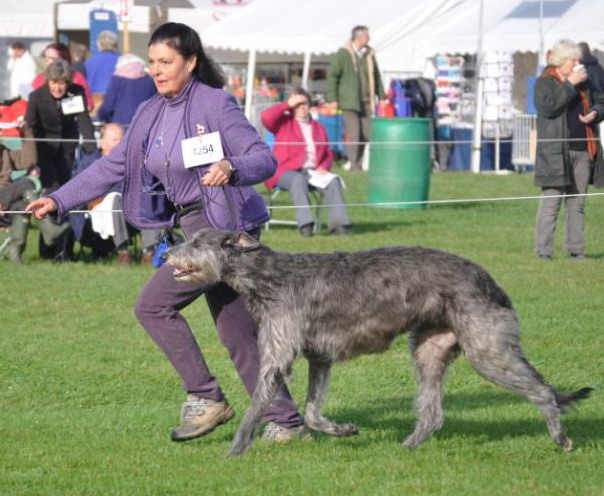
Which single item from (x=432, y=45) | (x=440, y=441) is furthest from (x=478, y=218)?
(x=440, y=441)

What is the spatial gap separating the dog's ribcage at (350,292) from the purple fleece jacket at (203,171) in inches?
11.1

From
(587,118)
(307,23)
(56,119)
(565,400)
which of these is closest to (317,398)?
(565,400)

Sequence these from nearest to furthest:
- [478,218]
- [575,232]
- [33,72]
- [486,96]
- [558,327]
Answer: [558,327] → [575,232] → [478,218] → [486,96] → [33,72]

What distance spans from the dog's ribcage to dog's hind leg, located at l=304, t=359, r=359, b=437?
0.23 meters

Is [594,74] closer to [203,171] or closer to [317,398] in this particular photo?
[317,398]

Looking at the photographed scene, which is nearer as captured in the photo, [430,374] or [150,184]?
[150,184]

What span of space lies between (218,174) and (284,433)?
153cm

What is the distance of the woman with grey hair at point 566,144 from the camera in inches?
508

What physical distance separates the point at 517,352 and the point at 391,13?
21399mm

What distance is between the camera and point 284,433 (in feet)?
21.2

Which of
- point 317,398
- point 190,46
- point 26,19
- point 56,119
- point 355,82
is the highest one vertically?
point 26,19

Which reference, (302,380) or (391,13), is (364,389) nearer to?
(302,380)

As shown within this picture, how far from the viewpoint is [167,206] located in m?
6.32

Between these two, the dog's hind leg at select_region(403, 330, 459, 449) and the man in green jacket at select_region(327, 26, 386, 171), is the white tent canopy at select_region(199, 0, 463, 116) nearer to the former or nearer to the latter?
the man in green jacket at select_region(327, 26, 386, 171)
